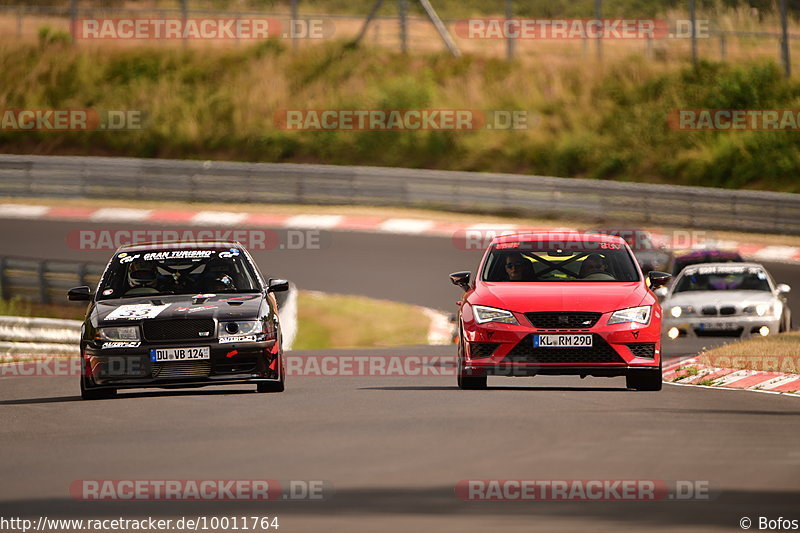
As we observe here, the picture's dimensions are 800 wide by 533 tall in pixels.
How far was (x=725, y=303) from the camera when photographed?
2133cm

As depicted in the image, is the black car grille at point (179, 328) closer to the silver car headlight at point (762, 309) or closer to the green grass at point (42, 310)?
the silver car headlight at point (762, 309)

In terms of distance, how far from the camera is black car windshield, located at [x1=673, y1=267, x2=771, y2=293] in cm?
2184

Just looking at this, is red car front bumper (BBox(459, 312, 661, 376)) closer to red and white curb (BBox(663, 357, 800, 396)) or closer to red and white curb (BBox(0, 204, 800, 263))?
red and white curb (BBox(663, 357, 800, 396))

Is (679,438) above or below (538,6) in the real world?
below

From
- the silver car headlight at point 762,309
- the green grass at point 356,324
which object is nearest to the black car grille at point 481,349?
the silver car headlight at point 762,309

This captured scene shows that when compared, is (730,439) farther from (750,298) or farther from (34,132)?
(34,132)

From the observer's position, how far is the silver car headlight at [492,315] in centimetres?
1301

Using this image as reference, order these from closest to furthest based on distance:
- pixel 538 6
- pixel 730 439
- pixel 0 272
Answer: pixel 730 439 → pixel 0 272 → pixel 538 6

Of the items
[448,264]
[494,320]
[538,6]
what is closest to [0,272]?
[448,264]

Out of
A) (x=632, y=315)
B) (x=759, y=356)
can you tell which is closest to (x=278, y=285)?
(x=632, y=315)

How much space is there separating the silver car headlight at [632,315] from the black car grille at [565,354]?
0.24 meters

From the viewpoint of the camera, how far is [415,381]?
52.1 ft

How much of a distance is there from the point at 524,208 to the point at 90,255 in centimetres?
1004

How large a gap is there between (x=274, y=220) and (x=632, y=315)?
73.9ft
